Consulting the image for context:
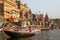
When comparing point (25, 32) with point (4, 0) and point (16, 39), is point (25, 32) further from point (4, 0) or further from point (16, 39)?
point (4, 0)

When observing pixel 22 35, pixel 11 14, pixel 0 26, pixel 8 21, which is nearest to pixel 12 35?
pixel 22 35

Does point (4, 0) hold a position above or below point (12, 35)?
above

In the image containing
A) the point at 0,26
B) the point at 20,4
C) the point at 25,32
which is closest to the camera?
the point at 25,32

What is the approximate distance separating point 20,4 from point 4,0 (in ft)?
132

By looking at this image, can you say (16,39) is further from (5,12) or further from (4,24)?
(5,12)

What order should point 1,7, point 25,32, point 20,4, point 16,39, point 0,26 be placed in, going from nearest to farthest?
point 16,39
point 25,32
point 0,26
point 1,7
point 20,4

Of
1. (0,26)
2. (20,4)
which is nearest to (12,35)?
(0,26)

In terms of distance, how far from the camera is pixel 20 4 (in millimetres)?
180250

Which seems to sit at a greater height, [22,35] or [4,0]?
[4,0]

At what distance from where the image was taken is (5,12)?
5049 inches

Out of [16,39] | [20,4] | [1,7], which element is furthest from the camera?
[20,4]

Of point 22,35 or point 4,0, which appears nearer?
point 22,35

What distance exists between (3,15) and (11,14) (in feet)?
48.4

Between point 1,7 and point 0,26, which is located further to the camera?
point 1,7
